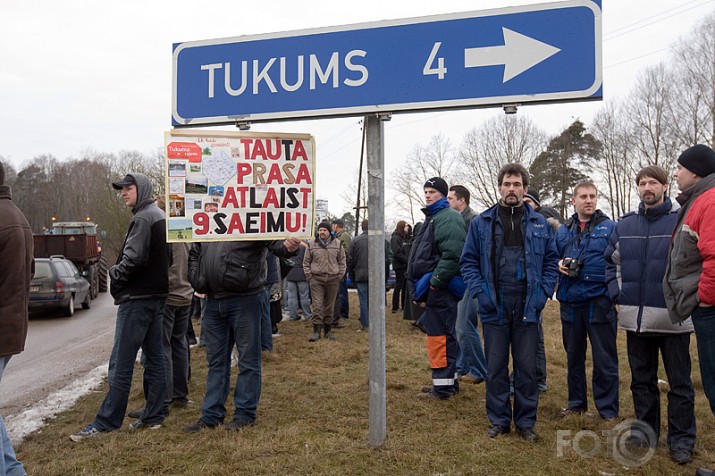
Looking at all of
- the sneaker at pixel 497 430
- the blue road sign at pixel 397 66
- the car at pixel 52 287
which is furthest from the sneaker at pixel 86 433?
the car at pixel 52 287

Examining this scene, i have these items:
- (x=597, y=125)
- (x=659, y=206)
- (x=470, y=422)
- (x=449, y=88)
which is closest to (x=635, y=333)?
(x=659, y=206)

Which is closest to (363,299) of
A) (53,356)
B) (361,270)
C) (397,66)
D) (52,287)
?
(361,270)

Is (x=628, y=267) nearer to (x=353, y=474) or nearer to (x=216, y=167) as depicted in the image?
(x=353, y=474)

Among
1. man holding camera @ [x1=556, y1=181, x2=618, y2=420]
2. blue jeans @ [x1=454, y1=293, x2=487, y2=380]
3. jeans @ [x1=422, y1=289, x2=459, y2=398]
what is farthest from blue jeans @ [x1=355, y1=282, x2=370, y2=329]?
man holding camera @ [x1=556, y1=181, x2=618, y2=420]

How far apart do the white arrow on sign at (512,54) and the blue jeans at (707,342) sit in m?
1.82

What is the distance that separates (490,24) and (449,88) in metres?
0.46

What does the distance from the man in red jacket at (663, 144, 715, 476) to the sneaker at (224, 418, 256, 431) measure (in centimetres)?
318

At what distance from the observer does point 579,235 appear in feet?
16.6

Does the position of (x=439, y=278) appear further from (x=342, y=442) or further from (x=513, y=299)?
(x=342, y=442)

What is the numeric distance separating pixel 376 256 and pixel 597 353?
2.32 meters

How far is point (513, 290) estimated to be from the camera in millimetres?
4398

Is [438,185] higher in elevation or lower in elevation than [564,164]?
lower

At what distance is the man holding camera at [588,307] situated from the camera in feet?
15.8

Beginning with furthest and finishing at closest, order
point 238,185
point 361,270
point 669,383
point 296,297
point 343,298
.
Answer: point 343,298 < point 296,297 < point 361,270 < point 669,383 < point 238,185
